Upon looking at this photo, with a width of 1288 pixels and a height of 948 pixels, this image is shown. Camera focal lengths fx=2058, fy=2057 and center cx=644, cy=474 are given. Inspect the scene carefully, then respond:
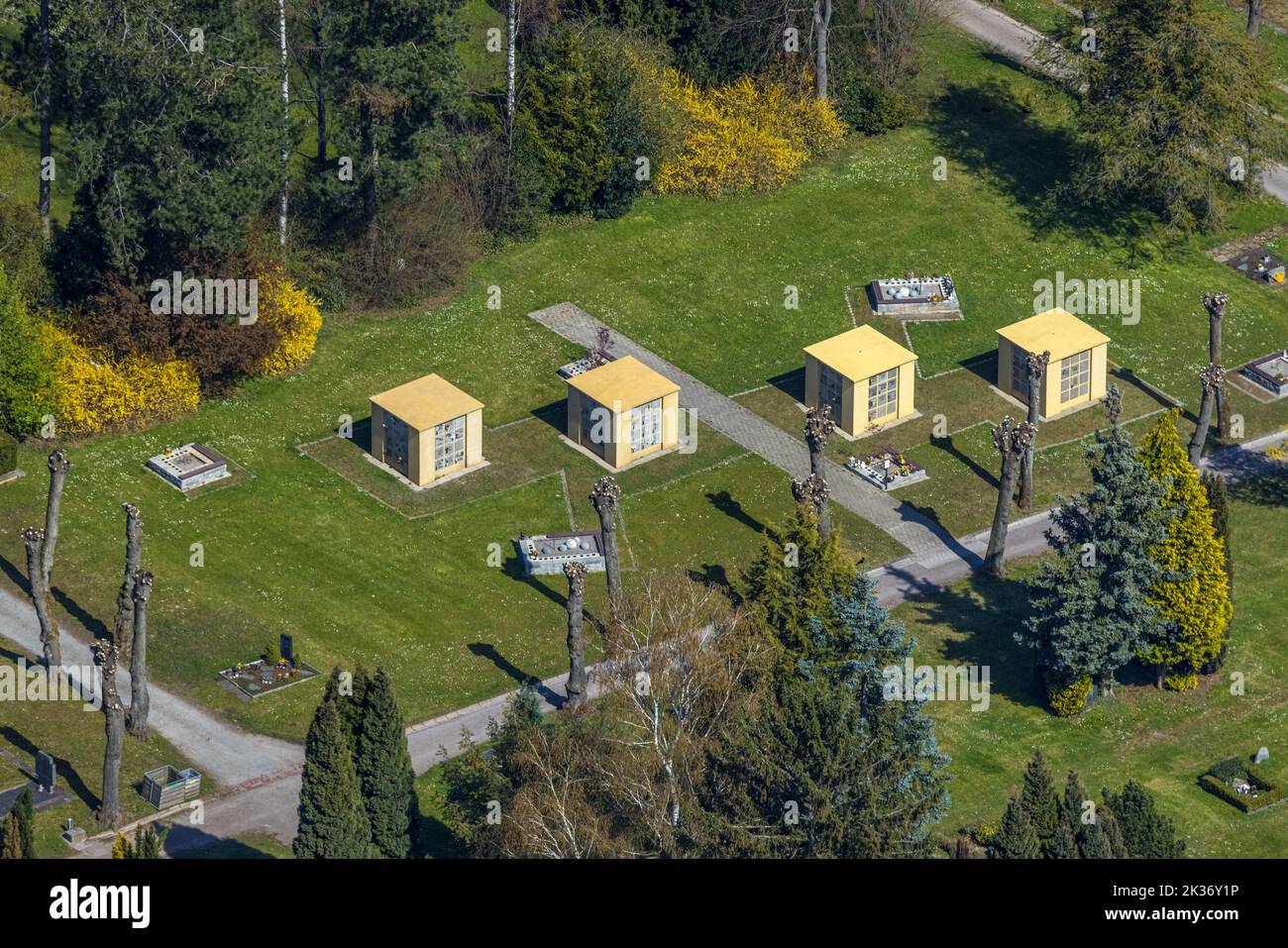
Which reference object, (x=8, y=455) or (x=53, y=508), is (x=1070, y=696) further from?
(x=8, y=455)

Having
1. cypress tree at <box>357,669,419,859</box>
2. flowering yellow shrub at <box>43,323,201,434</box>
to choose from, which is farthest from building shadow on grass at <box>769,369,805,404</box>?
cypress tree at <box>357,669,419,859</box>

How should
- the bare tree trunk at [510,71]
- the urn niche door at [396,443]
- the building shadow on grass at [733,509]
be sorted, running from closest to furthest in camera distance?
1. the building shadow on grass at [733,509]
2. the urn niche door at [396,443]
3. the bare tree trunk at [510,71]

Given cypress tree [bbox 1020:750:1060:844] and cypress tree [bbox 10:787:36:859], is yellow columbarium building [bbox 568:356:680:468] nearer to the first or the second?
cypress tree [bbox 1020:750:1060:844]

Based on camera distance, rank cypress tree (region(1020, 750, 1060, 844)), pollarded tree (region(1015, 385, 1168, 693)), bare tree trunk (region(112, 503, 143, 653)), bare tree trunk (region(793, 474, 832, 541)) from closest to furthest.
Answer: cypress tree (region(1020, 750, 1060, 844)), bare tree trunk (region(112, 503, 143, 653)), pollarded tree (region(1015, 385, 1168, 693)), bare tree trunk (region(793, 474, 832, 541))

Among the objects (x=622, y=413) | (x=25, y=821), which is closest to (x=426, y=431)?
(x=622, y=413)

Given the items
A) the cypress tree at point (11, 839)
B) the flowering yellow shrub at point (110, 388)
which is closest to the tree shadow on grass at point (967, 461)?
the flowering yellow shrub at point (110, 388)

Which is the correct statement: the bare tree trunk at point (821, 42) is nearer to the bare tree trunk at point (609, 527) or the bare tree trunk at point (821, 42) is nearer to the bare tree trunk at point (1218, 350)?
the bare tree trunk at point (1218, 350)
